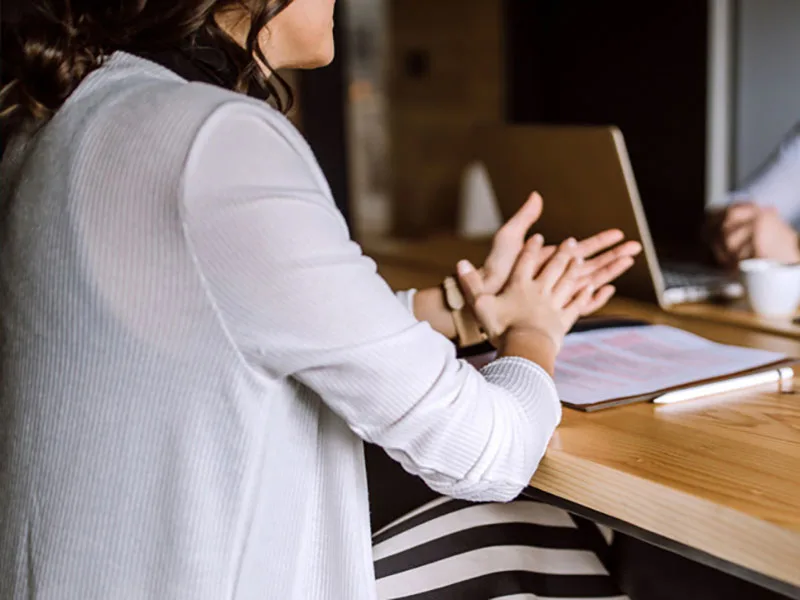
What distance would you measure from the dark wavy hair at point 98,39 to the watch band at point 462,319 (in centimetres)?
44

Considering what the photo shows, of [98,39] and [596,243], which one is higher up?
[98,39]

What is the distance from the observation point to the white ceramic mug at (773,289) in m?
1.38

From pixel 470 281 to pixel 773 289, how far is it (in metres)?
0.48

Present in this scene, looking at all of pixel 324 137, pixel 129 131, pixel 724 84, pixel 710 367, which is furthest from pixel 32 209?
pixel 724 84

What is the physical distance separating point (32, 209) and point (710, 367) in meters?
0.76

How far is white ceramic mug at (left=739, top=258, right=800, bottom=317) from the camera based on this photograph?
1.38m

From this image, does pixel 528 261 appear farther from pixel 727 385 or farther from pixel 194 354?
pixel 194 354

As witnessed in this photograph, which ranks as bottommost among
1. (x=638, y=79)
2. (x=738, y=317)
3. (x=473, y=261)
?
(x=638, y=79)

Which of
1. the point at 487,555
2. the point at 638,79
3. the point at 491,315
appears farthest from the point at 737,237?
the point at 638,79

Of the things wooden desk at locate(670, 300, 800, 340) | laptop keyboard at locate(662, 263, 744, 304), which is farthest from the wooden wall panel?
wooden desk at locate(670, 300, 800, 340)

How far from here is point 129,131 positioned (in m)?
0.79

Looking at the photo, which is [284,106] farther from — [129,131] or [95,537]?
[95,537]

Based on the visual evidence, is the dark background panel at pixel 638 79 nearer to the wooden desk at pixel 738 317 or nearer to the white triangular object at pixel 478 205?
the white triangular object at pixel 478 205

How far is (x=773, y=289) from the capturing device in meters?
1.39
